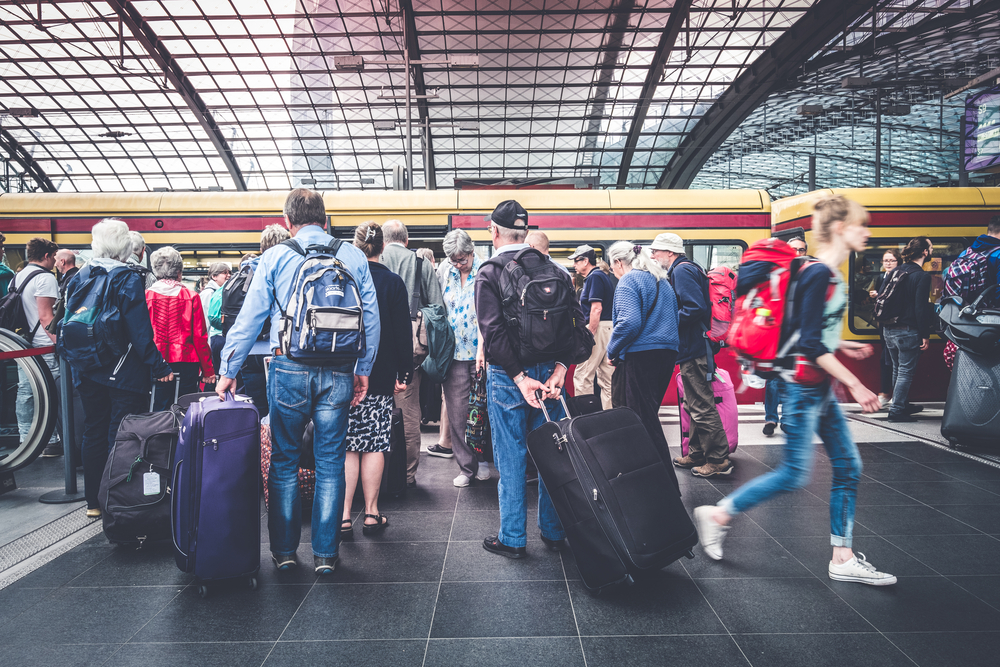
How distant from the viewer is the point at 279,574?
2.84 m

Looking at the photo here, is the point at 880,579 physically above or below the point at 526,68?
below

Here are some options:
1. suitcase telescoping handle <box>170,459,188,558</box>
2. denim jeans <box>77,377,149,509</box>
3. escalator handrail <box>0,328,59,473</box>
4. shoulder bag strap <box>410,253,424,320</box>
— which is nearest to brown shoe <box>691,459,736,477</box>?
shoulder bag strap <box>410,253,424,320</box>

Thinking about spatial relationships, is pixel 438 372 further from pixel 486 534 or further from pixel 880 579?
pixel 880 579

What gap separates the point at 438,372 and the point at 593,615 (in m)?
2.21

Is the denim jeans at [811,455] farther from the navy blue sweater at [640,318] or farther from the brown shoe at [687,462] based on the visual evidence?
the brown shoe at [687,462]

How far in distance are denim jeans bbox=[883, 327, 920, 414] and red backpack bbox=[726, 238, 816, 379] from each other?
4550mm

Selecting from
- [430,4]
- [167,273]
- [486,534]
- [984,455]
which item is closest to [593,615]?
[486,534]

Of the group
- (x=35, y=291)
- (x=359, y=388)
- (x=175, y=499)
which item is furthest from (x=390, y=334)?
(x=35, y=291)

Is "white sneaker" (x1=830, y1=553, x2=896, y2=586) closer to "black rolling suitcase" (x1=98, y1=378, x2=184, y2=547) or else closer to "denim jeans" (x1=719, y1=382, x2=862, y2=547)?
"denim jeans" (x1=719, y1=382, x2=862, y2=547)

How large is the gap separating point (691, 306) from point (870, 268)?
14.6 ft

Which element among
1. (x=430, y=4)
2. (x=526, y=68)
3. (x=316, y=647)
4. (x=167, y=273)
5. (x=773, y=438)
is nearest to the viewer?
(x=316, y=647)

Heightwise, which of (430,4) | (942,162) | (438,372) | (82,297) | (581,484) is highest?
(430,4)

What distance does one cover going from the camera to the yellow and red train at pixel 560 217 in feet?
23.0

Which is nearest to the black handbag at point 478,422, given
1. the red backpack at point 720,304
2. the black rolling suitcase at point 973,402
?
the red backpack at point 720,304
